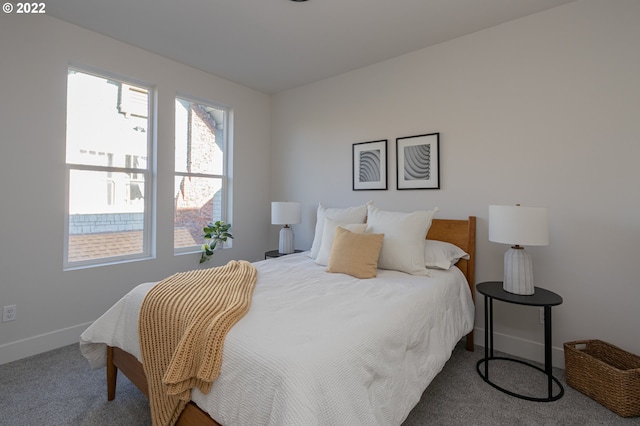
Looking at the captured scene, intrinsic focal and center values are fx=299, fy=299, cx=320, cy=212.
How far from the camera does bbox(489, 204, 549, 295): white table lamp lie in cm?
195

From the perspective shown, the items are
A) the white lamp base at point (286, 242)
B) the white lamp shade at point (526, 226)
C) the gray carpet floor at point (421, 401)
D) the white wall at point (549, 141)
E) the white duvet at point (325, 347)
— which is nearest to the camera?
the white duvet at point (325, 347)

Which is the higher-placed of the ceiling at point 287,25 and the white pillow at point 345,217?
the ceiling at point 287,25

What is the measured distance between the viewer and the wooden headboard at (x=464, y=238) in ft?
8.29

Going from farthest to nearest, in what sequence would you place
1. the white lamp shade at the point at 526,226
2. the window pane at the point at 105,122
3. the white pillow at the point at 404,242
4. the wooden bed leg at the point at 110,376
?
the window pane at the point at 105,122, the white pillow at the point at 404,242, the white lamp shade at the point at 526,226, the wooden bed leg at the point at 110,376

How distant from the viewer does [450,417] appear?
168 cm

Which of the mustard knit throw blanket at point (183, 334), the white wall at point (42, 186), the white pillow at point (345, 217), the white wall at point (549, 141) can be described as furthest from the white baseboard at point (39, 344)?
the white wall at point (549, 141)

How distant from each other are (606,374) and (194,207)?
3.81 metres

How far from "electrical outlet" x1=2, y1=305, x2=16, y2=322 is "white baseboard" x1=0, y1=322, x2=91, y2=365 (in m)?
0.19

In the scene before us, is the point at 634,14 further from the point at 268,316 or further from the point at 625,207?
the point at 268,316

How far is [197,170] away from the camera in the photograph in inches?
142

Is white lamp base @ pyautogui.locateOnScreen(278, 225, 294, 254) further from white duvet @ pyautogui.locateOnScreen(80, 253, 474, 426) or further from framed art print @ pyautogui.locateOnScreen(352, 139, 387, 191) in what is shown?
white duvet @ pyautogui.locateOnScreen(80, 253, 474, 426)

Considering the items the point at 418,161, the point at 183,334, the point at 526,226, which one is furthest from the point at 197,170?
the point at 526,226

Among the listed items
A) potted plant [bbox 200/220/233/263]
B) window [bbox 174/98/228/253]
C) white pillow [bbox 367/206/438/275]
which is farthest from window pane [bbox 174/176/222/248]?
white pillow [bbox 367/206/438/275]

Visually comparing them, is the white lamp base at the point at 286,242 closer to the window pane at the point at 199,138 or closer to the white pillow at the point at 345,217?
the white pillow at the point at 345,217
